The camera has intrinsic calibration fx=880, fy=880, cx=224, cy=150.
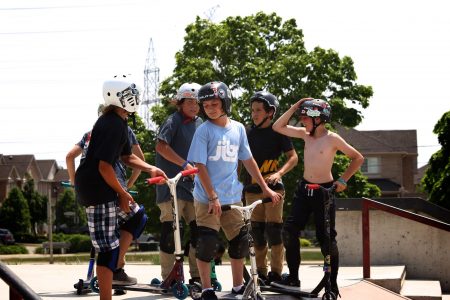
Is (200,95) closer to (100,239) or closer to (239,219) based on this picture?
(239,219)

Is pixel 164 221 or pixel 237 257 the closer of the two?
pixel 237 257

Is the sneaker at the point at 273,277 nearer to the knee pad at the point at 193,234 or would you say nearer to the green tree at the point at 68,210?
the knee pad at the point at 193,234

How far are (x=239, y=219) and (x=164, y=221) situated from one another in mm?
1322

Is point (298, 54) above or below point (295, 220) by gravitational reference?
above

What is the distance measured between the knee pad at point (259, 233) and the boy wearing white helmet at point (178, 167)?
2.41 feet

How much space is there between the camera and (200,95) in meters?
7.52

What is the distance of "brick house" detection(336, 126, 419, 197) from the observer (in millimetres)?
87250

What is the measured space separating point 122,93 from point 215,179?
3.90 feet

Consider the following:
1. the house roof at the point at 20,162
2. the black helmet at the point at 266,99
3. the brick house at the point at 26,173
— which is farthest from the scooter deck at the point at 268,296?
the house roof at the point at 20,162

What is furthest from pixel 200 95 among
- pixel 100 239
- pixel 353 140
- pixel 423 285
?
pixel 353 140

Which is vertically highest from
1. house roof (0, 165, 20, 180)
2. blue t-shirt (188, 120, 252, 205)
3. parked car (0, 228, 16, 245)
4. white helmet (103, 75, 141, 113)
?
house roof (0, 165, 20, 180)

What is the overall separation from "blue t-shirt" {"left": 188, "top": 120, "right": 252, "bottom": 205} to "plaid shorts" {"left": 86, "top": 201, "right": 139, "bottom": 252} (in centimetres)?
101

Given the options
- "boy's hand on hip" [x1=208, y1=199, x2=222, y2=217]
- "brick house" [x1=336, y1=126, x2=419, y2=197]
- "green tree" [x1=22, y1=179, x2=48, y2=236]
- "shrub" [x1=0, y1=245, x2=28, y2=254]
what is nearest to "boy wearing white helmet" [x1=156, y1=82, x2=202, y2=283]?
"boy's hand on hip" [x1=208, y1=199, x2=222, y2=217]

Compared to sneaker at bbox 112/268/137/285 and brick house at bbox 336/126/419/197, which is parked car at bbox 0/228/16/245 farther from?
sneaker at bbox 112/268/137/285
